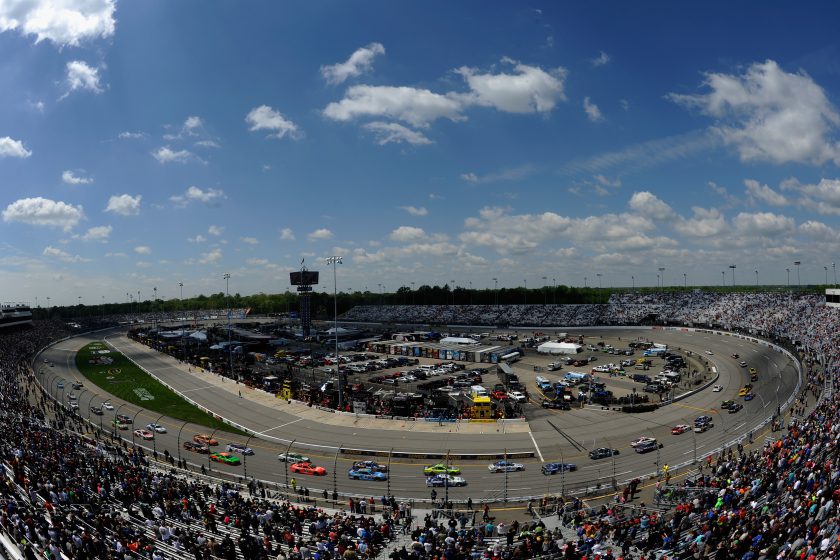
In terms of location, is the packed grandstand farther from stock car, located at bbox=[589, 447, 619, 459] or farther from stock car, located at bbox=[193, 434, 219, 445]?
stock car, located at bbox=[193, 434, 219, 445]

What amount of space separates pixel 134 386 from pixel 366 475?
47.2 metres

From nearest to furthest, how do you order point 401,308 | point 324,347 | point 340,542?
point 340,542 < point 324,347 < point 401,308

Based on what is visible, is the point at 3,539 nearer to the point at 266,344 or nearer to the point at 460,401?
the point at 460,401

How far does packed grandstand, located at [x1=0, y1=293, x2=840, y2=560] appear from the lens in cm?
1772

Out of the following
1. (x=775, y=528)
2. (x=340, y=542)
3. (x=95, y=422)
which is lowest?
(x=95, y=422)

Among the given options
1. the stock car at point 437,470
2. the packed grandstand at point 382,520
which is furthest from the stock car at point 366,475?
the packed grandstand at point 382,520

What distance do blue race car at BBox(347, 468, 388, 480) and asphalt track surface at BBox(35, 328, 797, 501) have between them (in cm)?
51

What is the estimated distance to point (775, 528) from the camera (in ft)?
55.6

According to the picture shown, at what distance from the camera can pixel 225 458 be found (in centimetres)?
3756

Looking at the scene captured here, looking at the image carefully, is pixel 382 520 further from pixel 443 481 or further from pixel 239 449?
pixel 239 449

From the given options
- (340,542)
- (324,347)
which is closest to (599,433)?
(340,542)

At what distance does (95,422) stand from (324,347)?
50173mm

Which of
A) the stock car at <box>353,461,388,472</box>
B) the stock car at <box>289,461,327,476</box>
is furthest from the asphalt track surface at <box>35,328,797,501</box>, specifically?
the stock car at <box>353,461,388,472</box>

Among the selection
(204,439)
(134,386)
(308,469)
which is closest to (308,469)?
(308,469)
